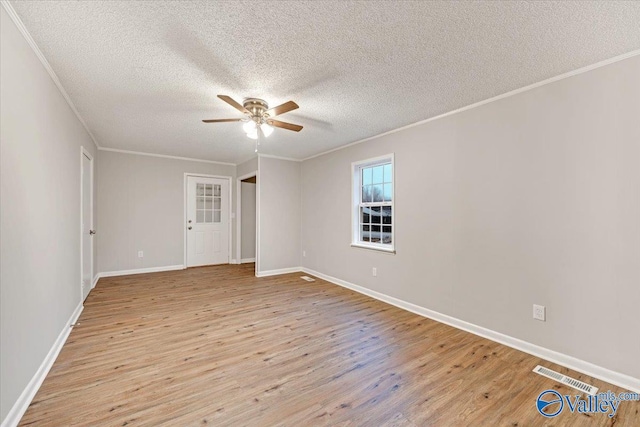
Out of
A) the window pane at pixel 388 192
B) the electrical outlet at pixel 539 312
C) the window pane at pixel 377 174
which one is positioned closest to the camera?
the electrical outlet at pixel 539 312

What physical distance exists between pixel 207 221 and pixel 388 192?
4241 mm

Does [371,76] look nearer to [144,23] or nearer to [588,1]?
[588,1]

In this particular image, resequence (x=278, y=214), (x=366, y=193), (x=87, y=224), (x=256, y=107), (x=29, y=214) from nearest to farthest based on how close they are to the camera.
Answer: (x=29, y=214) < (x=256, y=107) < (x=87, y=224) < (x=366, y=193) < (x=278, y=214)

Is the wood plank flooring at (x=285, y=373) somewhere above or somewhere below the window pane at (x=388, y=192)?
below

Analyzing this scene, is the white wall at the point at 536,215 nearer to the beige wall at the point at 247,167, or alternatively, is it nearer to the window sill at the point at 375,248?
the window sill at the point at 375,248

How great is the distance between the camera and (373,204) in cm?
426

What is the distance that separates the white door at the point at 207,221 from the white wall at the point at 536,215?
4.24 m

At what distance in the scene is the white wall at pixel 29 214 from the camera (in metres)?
1.54

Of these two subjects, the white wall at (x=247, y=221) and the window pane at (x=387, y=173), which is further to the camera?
the white wall at (x=247, y=221)

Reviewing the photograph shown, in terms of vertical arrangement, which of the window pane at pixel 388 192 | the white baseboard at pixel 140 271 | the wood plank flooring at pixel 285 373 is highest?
the window pane at pixel 388 192

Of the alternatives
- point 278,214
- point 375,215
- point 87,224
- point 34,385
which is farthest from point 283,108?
point 87,224

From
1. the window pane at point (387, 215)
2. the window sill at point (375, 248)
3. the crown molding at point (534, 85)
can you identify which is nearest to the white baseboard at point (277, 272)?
the window sill at point (375, 248)

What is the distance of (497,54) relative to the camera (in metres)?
2.01

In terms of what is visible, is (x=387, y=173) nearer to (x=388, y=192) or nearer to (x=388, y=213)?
(x=388, y=192)
